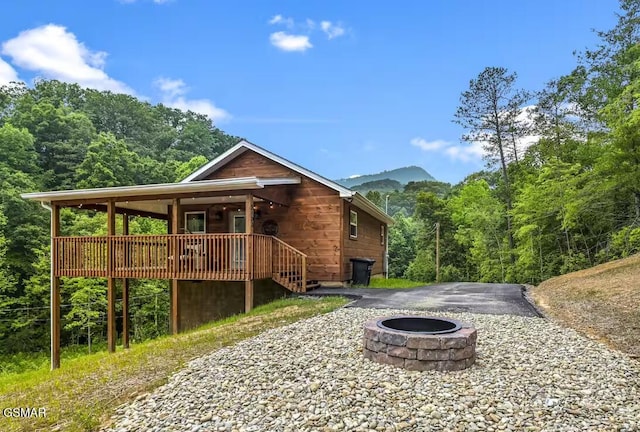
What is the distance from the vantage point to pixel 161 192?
10.2 metres

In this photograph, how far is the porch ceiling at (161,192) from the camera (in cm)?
952

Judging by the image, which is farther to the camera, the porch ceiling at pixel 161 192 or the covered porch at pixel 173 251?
the covered porch at pixel 173 251

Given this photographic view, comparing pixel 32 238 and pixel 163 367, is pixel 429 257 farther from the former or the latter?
pixel 163 367

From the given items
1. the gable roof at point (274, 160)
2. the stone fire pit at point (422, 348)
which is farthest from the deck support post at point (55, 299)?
the stone fire pit at point (422, 348)

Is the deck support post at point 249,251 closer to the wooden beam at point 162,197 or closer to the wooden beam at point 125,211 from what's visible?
the wooden beam at point 162,197

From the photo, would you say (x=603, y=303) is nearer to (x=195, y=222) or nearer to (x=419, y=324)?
(x=419, y=324)

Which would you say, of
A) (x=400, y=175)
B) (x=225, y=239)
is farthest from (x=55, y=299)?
(x=400, y=175)

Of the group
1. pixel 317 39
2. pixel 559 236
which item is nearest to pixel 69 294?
pixel 317 39

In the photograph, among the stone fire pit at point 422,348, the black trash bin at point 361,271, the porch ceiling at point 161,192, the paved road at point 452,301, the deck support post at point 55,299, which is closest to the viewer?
the stone fire pit at point 422,348

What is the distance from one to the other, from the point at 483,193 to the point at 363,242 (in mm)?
15134

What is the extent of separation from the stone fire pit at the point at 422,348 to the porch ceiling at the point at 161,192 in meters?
5.45

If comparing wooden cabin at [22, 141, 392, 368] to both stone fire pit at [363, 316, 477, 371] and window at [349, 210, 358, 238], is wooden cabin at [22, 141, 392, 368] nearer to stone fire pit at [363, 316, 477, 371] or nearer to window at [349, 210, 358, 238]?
window at [349, 210, 358, 238]

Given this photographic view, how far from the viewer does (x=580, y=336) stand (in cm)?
599

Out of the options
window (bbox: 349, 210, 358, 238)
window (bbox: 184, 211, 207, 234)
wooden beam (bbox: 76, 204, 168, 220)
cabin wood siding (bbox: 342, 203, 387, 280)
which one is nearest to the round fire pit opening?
cabin wood siding (bbox: 342, 203, 387, 280)
